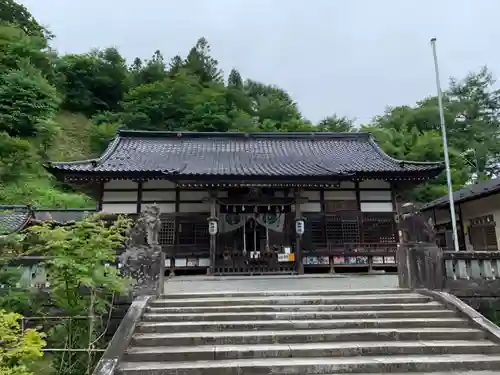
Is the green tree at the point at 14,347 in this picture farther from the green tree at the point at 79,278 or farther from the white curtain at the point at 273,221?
the white curtain at the point at 273,221

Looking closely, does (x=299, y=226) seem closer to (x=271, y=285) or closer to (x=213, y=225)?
(x=213, y=225)

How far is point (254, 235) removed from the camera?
1598 centimetres

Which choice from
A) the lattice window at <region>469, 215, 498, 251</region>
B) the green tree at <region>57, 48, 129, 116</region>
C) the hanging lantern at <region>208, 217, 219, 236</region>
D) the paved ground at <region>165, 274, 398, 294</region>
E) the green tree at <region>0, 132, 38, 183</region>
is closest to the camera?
the paved ground at <region>165, 274, 398, 294</region>

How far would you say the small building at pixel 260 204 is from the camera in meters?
14.2

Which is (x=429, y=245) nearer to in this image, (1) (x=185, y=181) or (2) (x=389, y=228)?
(2) (x=389, y=228)

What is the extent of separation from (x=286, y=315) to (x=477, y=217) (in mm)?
14698

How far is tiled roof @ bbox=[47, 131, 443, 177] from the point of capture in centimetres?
1466

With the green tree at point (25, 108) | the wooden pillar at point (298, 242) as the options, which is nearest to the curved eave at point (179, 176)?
the wooden pillar at point (298, 242)

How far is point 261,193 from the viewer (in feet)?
50.1

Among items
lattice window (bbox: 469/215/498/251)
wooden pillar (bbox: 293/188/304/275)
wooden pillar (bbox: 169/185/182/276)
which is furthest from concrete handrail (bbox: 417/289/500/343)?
lattice window (bbox: 469/215/498/251)

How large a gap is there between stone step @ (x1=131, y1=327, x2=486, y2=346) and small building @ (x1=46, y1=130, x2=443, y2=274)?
770 centimetres

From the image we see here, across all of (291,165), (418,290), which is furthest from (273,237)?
(418,290)

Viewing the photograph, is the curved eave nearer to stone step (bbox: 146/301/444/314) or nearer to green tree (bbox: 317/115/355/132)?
stone step (bbox: 146/301/444/314)

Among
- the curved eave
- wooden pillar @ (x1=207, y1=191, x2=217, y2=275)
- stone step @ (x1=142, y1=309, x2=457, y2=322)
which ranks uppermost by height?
the curved eave
